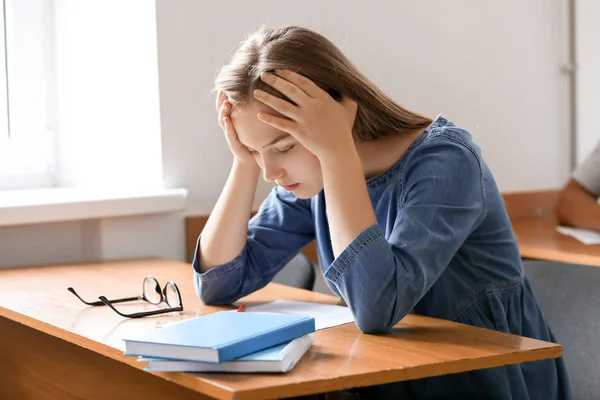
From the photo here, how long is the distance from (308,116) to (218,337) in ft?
1.37

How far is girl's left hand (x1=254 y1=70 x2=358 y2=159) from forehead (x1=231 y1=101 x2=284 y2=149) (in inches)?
1.5

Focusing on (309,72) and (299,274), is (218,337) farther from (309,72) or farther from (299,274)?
(299,274)

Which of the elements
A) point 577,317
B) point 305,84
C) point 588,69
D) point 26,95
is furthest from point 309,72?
point 588,69

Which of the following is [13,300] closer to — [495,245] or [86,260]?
[86,260]

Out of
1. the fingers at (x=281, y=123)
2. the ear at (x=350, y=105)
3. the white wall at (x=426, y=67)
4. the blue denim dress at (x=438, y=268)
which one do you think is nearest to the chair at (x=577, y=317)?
the blue denim dress at (x=438, y=268)

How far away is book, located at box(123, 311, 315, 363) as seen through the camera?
3.94ft

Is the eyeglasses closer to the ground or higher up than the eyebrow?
Answer: closer to the ground

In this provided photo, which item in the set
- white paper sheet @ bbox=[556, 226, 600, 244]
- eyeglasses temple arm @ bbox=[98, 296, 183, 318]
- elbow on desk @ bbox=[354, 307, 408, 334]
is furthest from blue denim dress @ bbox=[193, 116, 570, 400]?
white paper sheet @ bbox=[556, 226, 600, 244]

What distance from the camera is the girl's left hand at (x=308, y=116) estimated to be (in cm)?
150

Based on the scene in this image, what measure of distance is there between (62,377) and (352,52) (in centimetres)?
139

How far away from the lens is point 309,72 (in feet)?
5.14

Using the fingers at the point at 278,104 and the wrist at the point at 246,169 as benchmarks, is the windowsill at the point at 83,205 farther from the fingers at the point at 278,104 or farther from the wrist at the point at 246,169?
the fingers at the point at 278,104

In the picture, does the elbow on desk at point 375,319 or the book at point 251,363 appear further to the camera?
the elbow on desk at point 375,319

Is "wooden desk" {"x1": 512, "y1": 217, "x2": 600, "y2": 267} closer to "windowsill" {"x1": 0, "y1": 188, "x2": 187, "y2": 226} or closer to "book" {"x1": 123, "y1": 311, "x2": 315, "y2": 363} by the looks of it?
"windowsill" {"x1": 0, "y1": 188, "x2": 187, "y2": 226}
